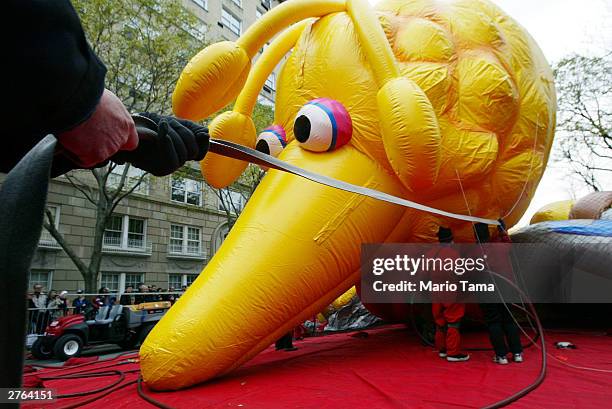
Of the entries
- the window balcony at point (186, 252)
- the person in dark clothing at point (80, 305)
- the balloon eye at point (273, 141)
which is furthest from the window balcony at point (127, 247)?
the balloon eye at point (273, 141)

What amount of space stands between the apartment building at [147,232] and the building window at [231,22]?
0.33 metres

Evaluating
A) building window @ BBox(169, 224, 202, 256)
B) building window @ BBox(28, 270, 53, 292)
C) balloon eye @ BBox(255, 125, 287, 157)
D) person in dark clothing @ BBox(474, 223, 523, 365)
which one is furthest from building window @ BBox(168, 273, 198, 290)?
person in dark clothing @ BBox(474, 223, 523, 365)

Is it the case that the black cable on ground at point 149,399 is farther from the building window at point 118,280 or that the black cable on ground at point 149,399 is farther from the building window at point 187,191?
the building window at point 187,191

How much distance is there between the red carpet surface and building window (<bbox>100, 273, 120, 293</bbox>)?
39.2 ft

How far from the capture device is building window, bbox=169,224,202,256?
18203 millimetres

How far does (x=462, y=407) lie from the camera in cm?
253

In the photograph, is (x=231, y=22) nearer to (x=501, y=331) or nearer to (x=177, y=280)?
(x=177, y=280)

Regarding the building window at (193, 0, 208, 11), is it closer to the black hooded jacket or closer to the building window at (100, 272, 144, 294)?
the building window at (100, 272, 144, 294)

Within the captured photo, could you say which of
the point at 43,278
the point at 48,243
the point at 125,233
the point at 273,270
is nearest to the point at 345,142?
the point at 273,270

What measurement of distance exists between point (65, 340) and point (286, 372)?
17.4 feet

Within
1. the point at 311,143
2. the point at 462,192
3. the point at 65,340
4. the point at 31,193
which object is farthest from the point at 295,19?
the point at 65,340

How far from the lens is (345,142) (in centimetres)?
391

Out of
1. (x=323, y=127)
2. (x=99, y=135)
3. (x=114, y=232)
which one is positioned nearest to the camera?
(x=99, y=135)

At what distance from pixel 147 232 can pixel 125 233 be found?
993 millimetres
